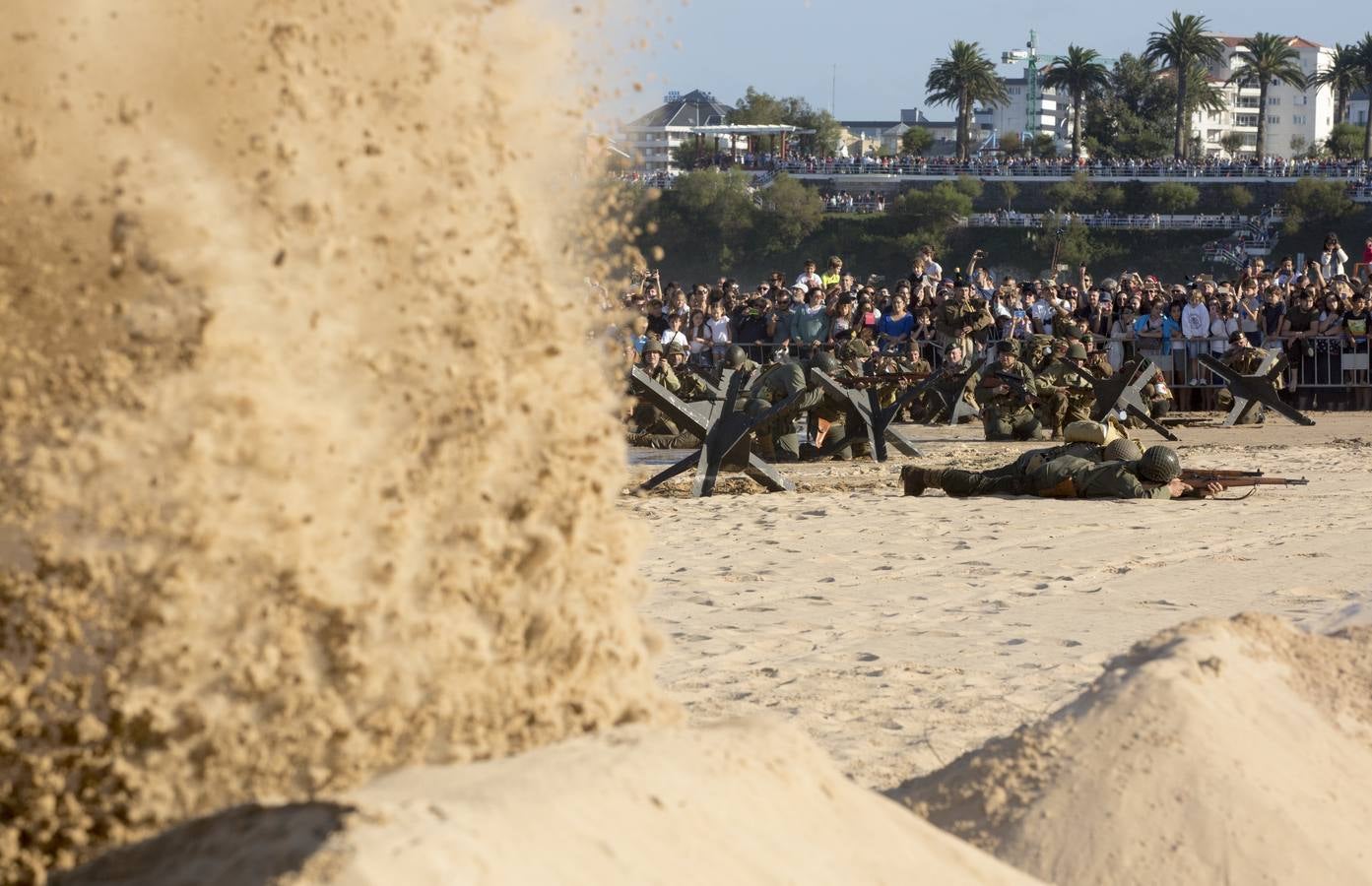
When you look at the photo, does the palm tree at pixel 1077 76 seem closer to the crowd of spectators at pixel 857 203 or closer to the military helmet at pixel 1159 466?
the crowd of spectators at pixel 857 203

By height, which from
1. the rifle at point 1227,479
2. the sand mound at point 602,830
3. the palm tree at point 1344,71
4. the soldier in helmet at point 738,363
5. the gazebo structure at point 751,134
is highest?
the palm tree at point 1344,71

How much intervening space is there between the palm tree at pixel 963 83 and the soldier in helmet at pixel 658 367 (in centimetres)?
7763

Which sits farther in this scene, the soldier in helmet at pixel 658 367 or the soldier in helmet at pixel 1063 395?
the soldier in helmet at pixel 1063 395

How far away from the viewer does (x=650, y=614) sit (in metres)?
7.05

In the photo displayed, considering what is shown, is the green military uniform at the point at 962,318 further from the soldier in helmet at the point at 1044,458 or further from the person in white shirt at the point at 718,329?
the soldier in helmet at the point at 1044,458

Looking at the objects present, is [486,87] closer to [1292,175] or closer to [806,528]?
[806,528]

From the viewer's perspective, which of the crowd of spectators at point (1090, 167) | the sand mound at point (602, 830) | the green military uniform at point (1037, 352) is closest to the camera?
the sand mound at point (602, 830)

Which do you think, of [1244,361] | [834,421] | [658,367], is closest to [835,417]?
[834,421]

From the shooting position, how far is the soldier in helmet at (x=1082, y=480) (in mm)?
10930

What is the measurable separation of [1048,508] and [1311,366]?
29.1 feet

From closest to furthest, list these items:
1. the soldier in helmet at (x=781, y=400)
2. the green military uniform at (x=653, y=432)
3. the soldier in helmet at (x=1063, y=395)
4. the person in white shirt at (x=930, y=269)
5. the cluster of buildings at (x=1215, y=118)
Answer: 1. the soldier in helmet at (x=781, y=400)
2. the green military uniform at (x=653, y=432)
3. the soldier in helmet at (x=1063, y=395)
4. the person in white shirt at (x=930, y=269)
5. the cluster of buildings at (x=1215, y=118)

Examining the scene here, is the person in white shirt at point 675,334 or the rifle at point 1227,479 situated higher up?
the person in white shirt at point 675,334

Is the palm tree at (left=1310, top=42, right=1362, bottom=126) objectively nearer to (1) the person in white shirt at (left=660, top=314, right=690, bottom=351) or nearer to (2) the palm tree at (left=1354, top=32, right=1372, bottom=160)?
(2) the palm tree at (left=1354, top=32, right=1372, bottom=160)

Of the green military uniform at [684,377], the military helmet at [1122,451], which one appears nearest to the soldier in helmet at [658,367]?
the green military uniform at [684,377]
